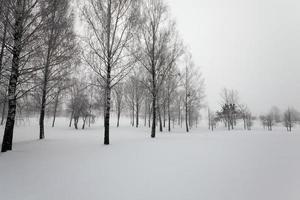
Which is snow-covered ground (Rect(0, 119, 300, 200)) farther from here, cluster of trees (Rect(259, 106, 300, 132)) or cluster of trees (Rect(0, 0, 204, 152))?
cluster of trees (Rect(259, 106, 300, 132))

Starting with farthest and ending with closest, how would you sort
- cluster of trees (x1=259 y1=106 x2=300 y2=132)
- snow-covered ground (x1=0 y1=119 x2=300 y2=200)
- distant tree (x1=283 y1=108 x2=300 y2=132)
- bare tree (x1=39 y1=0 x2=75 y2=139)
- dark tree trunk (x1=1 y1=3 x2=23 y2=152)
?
cluster of trees (x1=259 y1=106 x2=300 y2=132)
distant tree (x1=283 y1=108 x2=300 y2=132)
bare tree (x1=39 y1=0 x2=75 y2=139)
dark tree trunk (x1=1 y1=3 x2=23 y2=152)
snow-covered ground (x1=0 y1=119 x2=300 y2=200)

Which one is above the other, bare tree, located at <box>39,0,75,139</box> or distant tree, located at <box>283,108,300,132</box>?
bare tree, located at <box>39,0,75,139</box>

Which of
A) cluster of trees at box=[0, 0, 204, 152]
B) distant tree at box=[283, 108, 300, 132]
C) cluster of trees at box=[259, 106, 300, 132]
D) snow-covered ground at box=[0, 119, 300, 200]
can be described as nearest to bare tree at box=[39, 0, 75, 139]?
cluster of trees at box=[0, 0, 204, 152]

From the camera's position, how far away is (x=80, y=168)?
5.63 metres

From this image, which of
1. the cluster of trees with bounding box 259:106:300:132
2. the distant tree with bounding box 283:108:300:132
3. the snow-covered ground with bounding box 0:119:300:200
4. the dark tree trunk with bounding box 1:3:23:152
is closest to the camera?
the snow-covered ground with bounding box 0:119:300:200

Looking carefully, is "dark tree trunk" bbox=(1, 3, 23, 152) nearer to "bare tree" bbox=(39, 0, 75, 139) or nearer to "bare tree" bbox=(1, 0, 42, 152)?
"bare tree" bbox=(1, 0, 42, 152)

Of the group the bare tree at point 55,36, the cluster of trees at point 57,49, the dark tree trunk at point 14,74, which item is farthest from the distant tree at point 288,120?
the dark tree trunk at point 14,74

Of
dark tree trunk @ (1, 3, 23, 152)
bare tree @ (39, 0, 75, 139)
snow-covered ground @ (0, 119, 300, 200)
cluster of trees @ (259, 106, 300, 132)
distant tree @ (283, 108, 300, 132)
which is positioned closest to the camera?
snow-covered ground @ (0, 119, 300, 200)

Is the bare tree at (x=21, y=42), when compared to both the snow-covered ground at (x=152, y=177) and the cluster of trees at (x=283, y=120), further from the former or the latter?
the cluster of trees at (x=283, y=120)

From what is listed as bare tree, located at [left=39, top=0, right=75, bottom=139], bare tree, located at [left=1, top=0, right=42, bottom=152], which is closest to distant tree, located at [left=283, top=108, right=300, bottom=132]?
bare tree, located at [left=39, top=0, right=75, bottom=139]

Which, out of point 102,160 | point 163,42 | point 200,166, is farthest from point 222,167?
point 163,42

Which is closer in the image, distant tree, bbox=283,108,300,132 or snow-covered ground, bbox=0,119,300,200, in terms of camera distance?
snow-covered ground, bbox=0,119,300,200

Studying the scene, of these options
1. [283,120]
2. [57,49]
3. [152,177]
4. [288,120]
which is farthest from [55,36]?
[283,120]

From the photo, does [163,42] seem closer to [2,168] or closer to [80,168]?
[80,168]
